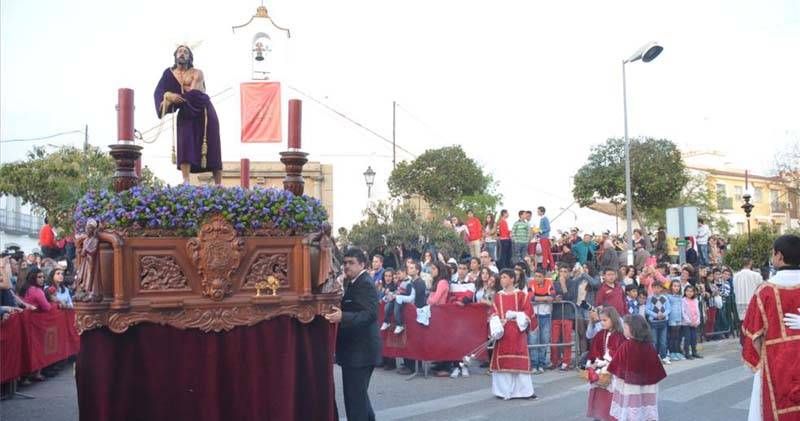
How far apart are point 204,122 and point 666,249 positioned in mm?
26013

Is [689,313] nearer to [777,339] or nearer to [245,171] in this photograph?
[777,339]

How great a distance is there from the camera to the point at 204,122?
633 cm

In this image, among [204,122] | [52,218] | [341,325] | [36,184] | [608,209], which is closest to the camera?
[204,122]

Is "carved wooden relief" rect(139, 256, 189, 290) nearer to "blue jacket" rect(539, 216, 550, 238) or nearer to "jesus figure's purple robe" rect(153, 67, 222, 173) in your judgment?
"jesus figure's purple robe" rect(153, 67, 222, 173)

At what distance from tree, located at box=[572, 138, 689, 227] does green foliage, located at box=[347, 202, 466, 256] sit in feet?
54.4

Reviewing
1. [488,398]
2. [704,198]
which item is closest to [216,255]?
[488,398]

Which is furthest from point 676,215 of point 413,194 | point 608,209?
point 608,209

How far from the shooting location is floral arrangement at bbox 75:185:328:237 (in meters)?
5.17

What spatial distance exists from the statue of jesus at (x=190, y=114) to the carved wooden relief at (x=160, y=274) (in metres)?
1.05

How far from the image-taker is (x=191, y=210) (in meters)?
5.34

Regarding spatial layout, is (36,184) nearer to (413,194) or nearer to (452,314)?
(413,194)

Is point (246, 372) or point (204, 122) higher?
point (204, 122)

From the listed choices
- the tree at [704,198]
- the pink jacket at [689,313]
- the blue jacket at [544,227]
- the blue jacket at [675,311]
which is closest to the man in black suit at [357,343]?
the blue jacket at [675,311]

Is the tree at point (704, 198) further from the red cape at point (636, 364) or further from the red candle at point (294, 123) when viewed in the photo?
the red candle at point (294, 123)
